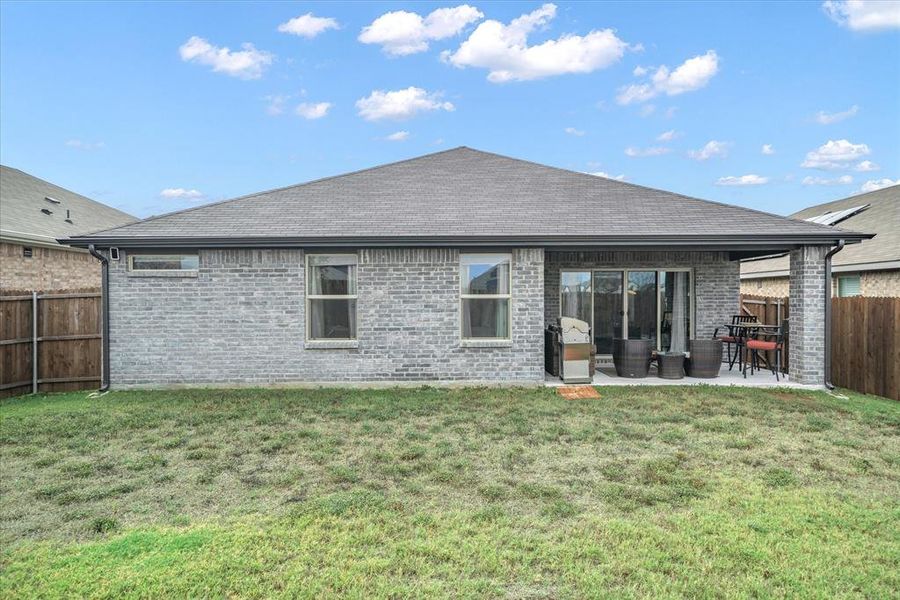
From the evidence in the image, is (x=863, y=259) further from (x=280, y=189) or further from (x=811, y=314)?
(x=280, y=189)

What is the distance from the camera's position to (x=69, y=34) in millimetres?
15109

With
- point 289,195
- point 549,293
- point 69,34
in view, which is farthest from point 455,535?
point 69,34

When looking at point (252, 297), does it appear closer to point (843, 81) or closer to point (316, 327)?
point (316, 327)

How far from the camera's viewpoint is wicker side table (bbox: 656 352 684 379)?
10000mm

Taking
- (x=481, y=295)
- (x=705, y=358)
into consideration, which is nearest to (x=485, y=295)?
(x=481, y=295)

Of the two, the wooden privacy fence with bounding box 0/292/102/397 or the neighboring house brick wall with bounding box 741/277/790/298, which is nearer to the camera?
the wooden privacy fence with bounding box 0/292/102/397

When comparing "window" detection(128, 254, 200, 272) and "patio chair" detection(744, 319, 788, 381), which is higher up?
"window" detection(128, 254, 200, 272)

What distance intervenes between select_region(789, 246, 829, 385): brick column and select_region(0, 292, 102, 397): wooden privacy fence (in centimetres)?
1318

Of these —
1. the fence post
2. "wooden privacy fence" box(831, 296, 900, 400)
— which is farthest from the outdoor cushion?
the fence post

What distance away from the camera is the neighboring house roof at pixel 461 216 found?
9.04 m

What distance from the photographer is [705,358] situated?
10.0 m

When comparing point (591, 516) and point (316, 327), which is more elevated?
point (316, 327)

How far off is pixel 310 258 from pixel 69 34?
1243 cm

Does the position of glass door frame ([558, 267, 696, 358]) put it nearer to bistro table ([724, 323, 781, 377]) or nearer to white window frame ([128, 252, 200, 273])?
bistro table ([724, 323, 781, 377])
